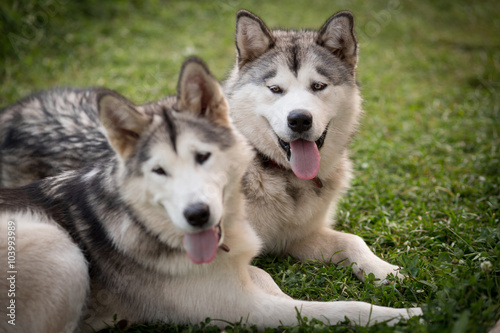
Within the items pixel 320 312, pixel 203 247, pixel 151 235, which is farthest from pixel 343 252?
pixel 151 235

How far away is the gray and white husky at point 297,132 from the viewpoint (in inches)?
143

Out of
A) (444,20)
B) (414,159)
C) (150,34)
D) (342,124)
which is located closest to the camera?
(342,124)

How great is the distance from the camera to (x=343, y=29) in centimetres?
382

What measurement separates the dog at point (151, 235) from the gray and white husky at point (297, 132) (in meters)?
0.66

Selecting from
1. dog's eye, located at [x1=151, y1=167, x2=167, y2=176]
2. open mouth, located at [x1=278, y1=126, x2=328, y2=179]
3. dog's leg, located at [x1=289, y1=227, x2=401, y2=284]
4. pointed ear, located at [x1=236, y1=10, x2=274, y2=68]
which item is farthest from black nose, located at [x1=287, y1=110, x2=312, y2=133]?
dog's eye, located at [x1=151, y1=167, x2=167, y2=176]

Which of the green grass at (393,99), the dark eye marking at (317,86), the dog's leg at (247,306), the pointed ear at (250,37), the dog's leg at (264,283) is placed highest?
the pointed ear at (250,37)

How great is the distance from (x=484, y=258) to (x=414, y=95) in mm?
4953

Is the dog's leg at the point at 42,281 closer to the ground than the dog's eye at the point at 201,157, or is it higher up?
closer to the ground

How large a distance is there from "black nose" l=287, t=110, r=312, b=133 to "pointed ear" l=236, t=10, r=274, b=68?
84 cm

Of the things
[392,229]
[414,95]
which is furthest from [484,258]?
[414,95]

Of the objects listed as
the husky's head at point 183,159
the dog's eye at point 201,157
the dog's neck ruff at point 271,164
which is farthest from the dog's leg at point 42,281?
the dog's neck ruff at point 271,164

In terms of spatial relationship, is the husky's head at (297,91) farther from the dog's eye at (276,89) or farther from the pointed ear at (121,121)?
the pointed ear at (121,121)

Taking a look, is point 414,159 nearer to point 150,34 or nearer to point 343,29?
point 343,29

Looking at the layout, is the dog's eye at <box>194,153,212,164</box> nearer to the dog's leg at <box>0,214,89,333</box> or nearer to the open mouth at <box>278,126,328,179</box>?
the dog's leg at <box>0,214,89,333</box>
